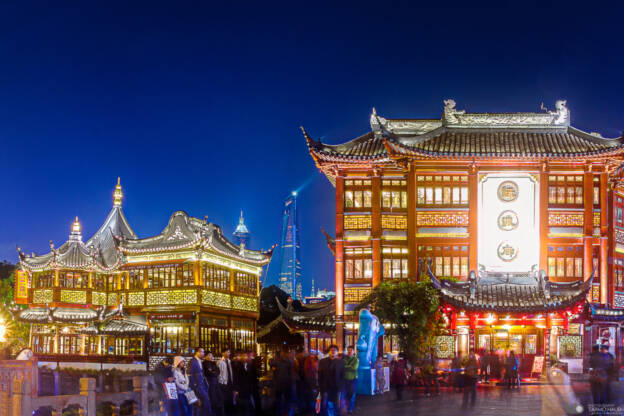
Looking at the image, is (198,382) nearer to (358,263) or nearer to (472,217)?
(358,263)

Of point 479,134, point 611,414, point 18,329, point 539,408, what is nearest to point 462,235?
point 479,134

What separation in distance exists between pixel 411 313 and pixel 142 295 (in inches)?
781

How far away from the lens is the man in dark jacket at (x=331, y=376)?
16453 mm

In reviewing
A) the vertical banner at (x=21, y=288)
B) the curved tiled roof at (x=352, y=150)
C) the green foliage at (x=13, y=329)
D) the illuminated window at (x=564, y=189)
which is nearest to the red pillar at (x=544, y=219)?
the illuminated window at (x=564, y=189)

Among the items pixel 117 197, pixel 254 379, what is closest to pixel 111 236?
pixel 117 197

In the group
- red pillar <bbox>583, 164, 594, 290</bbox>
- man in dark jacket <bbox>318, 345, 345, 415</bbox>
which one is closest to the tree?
red pillar <bbox>583, 164, 594, 290</bbox>

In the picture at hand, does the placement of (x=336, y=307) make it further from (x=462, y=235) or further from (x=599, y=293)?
(x=599, y=293)

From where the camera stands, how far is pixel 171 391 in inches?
608

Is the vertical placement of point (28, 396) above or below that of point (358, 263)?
below

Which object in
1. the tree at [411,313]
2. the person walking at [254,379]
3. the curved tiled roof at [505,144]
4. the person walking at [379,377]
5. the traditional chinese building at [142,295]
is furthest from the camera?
the traditional chinese building at [142,295]

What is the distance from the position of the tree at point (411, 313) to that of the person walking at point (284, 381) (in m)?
11.6

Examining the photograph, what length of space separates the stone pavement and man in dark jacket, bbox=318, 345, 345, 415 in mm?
2722

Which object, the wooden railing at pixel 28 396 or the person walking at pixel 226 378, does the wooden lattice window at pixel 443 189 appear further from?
the wooden railing at pixel 28 396

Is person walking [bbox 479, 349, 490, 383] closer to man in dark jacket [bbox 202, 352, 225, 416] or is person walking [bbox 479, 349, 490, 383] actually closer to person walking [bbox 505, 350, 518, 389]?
person walking [bbox 505, 350, 518, 389]
